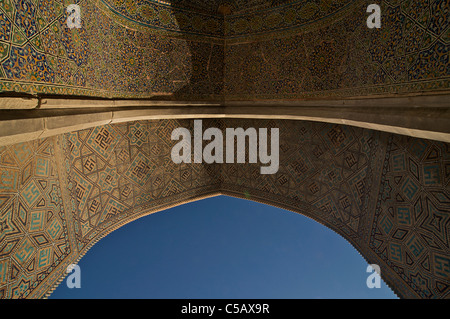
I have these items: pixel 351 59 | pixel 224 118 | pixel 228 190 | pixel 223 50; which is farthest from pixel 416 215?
pixel 223 50

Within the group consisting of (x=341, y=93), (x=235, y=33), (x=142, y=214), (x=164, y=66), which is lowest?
(x=142, y=214)

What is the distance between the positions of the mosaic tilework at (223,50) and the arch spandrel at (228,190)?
74cm

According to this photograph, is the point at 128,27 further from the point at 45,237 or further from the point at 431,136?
the point at 431,136

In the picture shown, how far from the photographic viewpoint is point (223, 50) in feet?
15.5

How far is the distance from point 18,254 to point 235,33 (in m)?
4.48

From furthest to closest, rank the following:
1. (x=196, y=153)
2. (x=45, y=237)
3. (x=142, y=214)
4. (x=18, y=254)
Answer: (x=196, y=153), (x=142, y=214), (x=45, y=237), (x=18, y=254)

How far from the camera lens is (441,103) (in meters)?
2.12

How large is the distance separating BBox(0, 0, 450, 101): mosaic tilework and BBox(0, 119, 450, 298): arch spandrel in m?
0.74

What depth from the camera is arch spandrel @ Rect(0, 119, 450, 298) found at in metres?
2.99

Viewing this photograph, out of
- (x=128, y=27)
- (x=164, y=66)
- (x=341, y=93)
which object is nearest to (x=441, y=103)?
(x=341, y=93)

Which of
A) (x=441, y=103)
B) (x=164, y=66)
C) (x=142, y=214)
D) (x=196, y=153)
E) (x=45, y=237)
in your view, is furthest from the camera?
(x=196, y=153)

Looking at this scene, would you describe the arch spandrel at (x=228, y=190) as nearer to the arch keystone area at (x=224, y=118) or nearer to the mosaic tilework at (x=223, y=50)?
the arch keystone area at (x=224, y=118)

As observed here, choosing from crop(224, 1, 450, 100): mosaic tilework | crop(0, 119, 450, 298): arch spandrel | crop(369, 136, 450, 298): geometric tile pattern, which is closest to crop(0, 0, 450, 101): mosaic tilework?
crop(224, 1, 450, 100): mosaic tilework

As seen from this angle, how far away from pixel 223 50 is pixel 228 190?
2.65 meters
